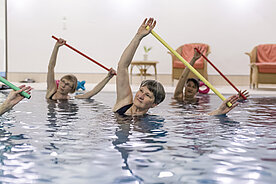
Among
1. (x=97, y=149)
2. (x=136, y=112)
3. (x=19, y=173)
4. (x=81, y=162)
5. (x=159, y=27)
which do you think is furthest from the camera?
(x=159, y=27)

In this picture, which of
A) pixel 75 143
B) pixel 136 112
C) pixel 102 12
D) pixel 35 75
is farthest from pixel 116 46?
pixel 75 143

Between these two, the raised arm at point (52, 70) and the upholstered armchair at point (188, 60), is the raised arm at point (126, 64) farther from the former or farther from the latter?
the upholstered armchair at point (188, 60)

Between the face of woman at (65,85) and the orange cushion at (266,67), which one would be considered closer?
the face of woman at (65,85)

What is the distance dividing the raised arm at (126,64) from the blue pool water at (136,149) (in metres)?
0.16

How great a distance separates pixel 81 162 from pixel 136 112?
4.79ft

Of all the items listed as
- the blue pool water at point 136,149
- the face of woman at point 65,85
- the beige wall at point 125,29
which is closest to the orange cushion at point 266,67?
the beige wall at point 125,29

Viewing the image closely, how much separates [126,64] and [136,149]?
1007mm

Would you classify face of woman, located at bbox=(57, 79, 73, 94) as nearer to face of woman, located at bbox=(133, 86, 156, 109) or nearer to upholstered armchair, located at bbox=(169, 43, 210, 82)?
face of woman, located at bbox=(133, 86, 156, 109)

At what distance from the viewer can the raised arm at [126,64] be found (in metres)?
2.67

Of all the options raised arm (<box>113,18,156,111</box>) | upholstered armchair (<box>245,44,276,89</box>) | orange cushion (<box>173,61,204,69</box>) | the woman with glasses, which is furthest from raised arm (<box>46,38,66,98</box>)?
upholstered armchair (<box>245,44,276,89</box>)

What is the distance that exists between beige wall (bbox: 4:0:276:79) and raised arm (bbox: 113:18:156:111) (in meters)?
6.64

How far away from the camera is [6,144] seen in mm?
1967

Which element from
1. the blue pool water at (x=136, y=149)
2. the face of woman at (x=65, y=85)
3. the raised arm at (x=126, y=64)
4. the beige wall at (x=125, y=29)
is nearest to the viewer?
the blue pool water at (x=136, y=149)

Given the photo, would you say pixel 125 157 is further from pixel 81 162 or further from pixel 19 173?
pixel 19 173
